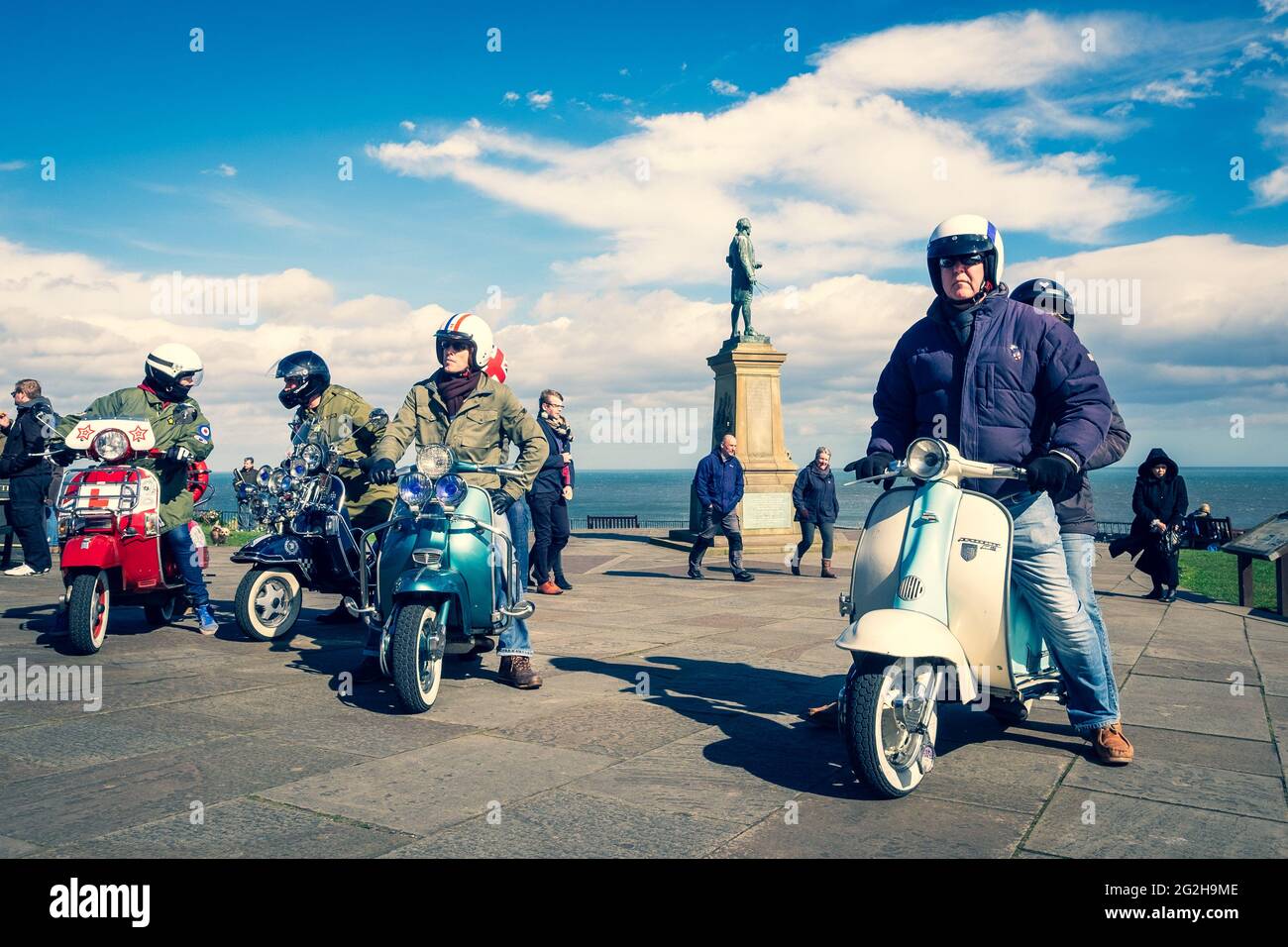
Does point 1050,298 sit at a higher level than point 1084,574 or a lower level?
higher

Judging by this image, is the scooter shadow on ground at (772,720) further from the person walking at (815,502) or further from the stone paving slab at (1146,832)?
the person walking at (815,502)

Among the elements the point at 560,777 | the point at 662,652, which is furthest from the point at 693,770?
the point at 662,652

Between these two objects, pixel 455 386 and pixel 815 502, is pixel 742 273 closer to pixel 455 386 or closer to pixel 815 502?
pixel 815 502

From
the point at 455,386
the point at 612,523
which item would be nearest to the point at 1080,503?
the point at 455,386

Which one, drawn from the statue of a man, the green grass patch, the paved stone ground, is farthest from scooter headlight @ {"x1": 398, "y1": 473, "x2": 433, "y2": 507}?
the statue of a man

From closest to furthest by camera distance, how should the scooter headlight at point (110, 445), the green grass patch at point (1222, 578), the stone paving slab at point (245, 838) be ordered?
the stone paving slab at point (245, 838)
the scooter headlight at point (110, 445)
the green grass patch at point (1222, 578)

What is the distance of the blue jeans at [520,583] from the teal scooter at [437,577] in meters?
0.03

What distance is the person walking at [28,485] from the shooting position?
11.1 metres

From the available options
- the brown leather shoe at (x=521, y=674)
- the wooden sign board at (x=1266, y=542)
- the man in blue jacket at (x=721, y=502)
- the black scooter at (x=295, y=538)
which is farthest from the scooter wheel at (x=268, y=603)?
the wooden sign board at (x=1266, y=542)

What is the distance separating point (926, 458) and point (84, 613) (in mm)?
5266

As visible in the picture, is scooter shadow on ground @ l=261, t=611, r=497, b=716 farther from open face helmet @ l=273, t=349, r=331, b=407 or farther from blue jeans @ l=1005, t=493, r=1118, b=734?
blue jeans @ l=1005, t=493, r=1118, b=734

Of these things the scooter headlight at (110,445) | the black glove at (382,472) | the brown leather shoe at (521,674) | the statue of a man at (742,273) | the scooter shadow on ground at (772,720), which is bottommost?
the scooter shadow on ground at (772,720)

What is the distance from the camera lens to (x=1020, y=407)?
4.22 meters

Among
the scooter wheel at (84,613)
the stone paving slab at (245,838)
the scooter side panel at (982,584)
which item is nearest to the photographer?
the stone paving slab at (245,838)
